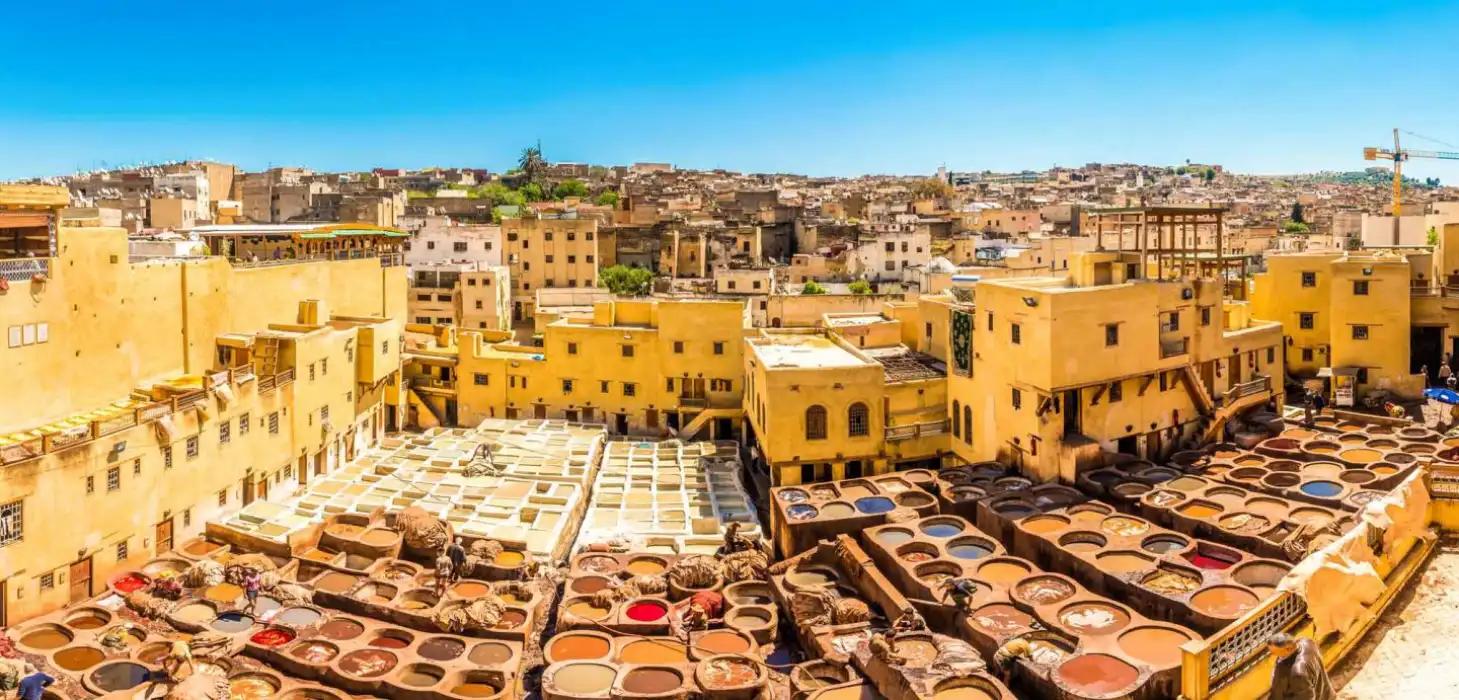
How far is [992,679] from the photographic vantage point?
18.4m

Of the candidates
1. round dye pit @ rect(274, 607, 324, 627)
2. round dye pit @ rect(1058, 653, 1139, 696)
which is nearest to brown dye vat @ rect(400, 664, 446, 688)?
round dye pit @ rect(274, 607, 324, 627)

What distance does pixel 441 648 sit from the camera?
2252 cm

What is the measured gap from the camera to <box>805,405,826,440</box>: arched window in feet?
106

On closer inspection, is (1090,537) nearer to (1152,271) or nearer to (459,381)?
(1152,271)

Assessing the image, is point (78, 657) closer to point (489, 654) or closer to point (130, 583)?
point (130, 583)

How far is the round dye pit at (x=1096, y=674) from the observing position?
17344 millimetres

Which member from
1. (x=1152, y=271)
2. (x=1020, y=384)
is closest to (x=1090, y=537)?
(x=1020, y=384)

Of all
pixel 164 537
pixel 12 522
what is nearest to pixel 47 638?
pixel 12 522

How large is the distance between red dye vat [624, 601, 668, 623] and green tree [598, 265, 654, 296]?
40.8 m

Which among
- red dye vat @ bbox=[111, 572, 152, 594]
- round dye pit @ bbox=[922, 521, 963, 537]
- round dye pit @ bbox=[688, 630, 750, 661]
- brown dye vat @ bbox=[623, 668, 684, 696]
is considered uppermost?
round dye pit @ bbox=[922, 521, 963, 537]

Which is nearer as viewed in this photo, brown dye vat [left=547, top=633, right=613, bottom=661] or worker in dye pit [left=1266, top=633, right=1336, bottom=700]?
worker in dye pit [left=1266, top=633, right=1336, bottom=700]

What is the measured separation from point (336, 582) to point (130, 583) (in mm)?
4397

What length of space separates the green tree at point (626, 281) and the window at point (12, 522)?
4298 centimetres

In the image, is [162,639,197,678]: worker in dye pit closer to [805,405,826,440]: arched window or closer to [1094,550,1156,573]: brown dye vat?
[1094,550,1156,573]: brown dye vat
